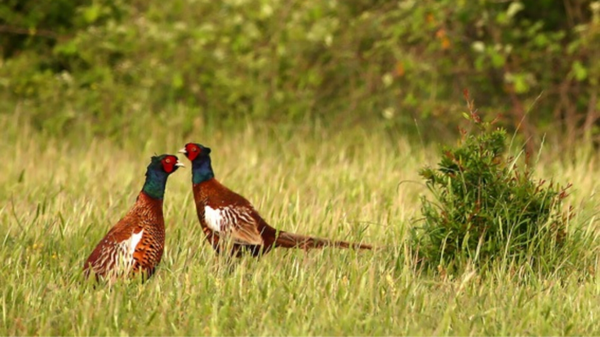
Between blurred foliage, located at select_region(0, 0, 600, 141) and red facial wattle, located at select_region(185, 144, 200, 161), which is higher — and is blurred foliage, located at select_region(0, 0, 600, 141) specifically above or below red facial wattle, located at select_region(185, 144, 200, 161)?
above

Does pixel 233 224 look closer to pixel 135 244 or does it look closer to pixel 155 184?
pixel 155 184

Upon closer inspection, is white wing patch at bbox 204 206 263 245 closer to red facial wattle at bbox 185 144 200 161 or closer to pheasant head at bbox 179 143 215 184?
pheasant head at bbox 179 143 215 184

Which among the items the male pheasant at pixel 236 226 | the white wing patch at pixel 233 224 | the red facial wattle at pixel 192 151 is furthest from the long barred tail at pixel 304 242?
the red facial wattle at pixel 192 151

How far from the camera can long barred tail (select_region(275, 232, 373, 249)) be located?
5523mm

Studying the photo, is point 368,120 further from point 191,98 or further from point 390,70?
point 191,98

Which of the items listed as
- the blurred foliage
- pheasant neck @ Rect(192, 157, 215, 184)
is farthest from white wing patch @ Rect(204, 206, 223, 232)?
the blurred foliage

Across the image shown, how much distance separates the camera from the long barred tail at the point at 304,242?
5523 mm

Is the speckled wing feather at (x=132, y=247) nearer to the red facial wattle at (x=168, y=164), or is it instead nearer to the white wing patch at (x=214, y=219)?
the red facial wattle at (x=168, y=164)

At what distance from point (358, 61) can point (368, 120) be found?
755 millimetres

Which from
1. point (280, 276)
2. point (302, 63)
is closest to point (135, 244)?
point (280, 276)

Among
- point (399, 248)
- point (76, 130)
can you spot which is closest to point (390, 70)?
point (76, 130)

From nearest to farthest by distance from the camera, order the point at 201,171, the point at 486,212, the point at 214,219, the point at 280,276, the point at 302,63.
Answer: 1. the point at 280,276
2. the point at 486,212
3. the point at 214,219
4. the point at 201,171
5. the point at 302,63

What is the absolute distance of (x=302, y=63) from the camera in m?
11.3

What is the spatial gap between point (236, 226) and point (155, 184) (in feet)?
1.99
